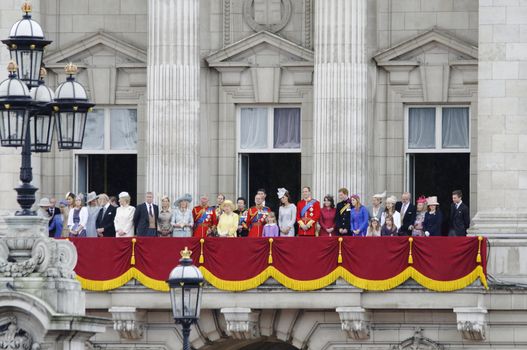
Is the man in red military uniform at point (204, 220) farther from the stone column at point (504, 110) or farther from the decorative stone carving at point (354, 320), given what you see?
the stone column at point (504, 110)

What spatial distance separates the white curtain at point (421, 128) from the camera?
75.6m

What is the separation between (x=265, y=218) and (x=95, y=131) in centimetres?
890

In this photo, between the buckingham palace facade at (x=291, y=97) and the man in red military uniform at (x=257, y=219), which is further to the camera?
the buckingham palace facade at (x=291, y=97)

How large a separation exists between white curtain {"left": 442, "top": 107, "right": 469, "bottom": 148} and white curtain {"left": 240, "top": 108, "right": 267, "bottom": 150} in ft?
16.5

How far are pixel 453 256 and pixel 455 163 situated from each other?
6.63 metres

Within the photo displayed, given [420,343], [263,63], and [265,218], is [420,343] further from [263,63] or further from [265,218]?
[263,63]

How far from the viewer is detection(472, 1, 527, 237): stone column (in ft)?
234

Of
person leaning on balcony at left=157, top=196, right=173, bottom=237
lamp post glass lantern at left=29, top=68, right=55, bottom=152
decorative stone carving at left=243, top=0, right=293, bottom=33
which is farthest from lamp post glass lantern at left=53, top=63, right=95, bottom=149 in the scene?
decorative stone carving at left=243, top=0, right=293, bottom=33

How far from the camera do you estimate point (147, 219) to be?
71.0m

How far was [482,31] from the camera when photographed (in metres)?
71.7

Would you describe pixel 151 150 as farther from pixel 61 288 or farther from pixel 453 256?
pixel 61 288

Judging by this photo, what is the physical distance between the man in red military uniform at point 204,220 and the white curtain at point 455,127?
25.7ft

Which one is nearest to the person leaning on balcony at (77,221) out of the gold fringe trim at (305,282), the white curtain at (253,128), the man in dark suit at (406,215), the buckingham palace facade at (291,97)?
the gold fringe trim at (305,282)

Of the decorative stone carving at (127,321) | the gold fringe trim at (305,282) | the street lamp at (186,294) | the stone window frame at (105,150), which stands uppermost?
the stone window frame at (105,150)
